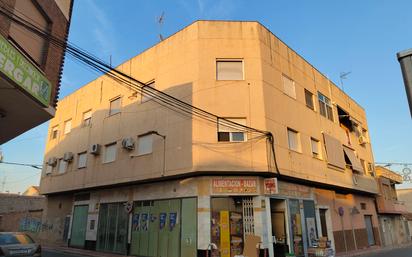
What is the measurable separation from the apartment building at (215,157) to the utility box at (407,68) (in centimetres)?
1229

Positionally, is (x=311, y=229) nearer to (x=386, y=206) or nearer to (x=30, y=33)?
(x=386, y=206)

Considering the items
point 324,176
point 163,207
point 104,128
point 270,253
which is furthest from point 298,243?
point 104,128

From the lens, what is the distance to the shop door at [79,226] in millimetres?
21562

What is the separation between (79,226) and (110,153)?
6076 millimetres

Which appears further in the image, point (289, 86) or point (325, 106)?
point (325, 106)

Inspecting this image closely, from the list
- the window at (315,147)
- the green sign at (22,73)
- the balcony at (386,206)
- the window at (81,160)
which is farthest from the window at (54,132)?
the balcony at (386,206)

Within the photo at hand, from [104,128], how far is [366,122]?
75.5 feet

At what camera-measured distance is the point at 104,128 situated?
68.8ft

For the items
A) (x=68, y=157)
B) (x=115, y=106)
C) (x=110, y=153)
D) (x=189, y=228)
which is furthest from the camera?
(x=68, y=157)

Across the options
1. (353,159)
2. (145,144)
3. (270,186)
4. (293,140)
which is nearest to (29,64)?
(145,144)

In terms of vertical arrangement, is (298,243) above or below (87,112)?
below

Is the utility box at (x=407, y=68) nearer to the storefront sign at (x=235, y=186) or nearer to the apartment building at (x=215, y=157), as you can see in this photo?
the apartment building at (x=215, y=157)

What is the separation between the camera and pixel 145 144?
17.8 m

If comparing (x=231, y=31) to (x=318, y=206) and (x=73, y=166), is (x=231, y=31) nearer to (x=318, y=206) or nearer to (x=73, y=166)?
(x=318, y=206)
